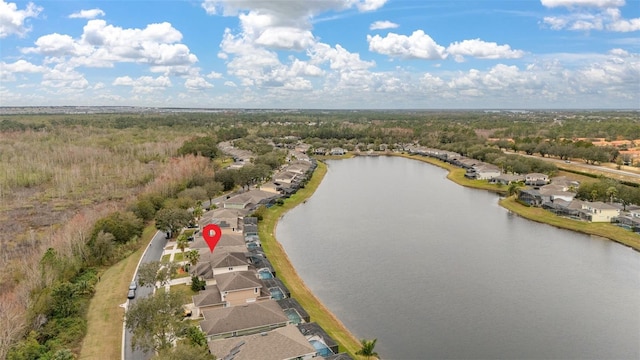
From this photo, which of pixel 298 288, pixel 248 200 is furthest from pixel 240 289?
pixel 248 200

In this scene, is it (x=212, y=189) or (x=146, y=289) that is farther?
(x=212, y=189)

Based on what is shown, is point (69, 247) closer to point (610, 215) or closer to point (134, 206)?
point (134, 206)

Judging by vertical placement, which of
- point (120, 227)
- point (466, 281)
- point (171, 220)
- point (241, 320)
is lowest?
point (466, 281)

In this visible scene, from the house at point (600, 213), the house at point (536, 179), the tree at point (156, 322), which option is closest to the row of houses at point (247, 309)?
the tree at point (156, 322)

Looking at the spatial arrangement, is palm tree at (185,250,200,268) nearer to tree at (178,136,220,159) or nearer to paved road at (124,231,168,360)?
paved road at (124,231,168,360)

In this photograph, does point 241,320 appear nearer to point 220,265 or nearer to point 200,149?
point 220,265

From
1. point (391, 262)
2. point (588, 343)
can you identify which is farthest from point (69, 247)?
point (588, 343)
